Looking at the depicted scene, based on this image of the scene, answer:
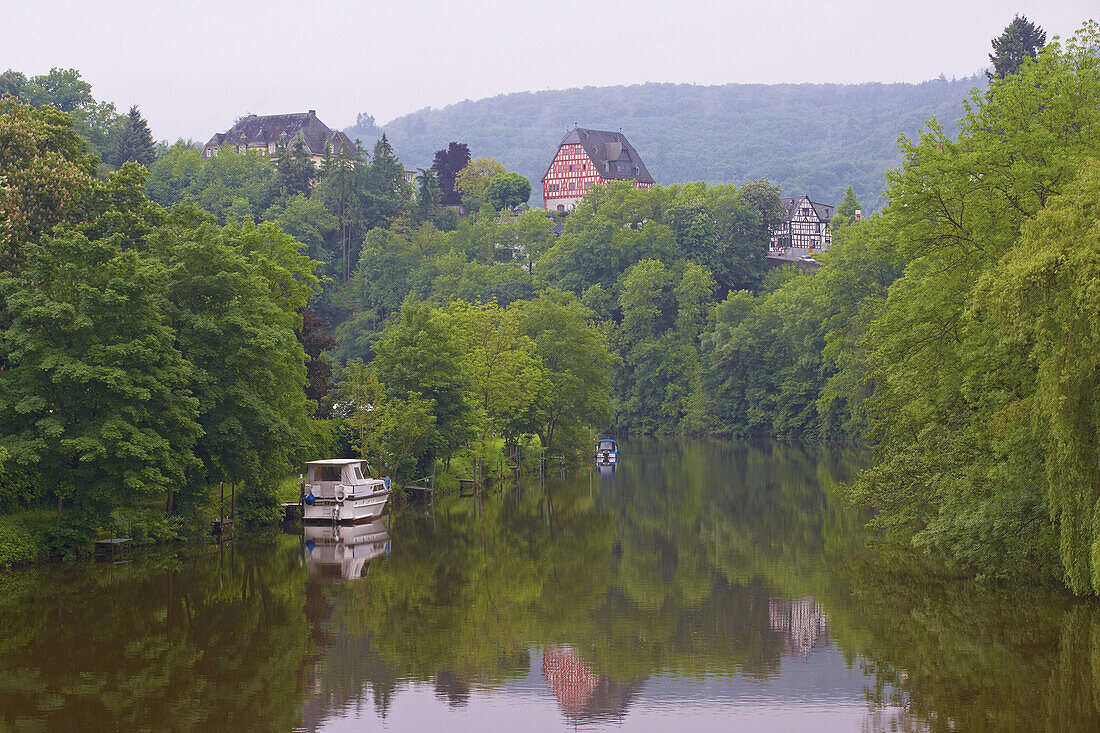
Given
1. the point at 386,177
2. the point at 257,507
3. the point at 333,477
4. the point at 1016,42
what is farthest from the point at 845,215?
the point at 257,507

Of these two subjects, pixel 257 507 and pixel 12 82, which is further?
pixel 12 82

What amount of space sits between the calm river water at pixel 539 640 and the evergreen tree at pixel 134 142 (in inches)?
3547

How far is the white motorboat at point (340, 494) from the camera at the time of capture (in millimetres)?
44031

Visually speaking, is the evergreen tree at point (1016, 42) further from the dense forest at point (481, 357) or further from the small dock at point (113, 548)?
the small dock at point (113, 548)

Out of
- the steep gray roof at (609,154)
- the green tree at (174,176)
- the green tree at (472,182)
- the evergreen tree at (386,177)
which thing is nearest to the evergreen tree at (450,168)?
the green tree at (472,182)

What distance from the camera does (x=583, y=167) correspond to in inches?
6462

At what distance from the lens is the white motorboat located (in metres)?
44.0

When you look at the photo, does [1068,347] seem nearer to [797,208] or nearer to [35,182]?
[35,182]

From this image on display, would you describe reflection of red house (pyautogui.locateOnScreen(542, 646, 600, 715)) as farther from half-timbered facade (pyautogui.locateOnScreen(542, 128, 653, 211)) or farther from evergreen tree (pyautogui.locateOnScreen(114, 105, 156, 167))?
half-timbered facade (pyautogui.locateOnScreen(542, 128, 653, 211))

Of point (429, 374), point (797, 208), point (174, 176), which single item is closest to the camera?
point (429, 374)

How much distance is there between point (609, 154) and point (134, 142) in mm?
70081

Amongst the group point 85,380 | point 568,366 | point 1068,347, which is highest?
point 568,366

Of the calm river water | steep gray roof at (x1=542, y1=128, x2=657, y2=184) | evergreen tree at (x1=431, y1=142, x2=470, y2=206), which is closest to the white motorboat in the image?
the calm river water

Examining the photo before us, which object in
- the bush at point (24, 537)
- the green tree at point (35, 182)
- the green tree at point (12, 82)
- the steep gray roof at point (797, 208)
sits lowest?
the bush at point (24, 537)
